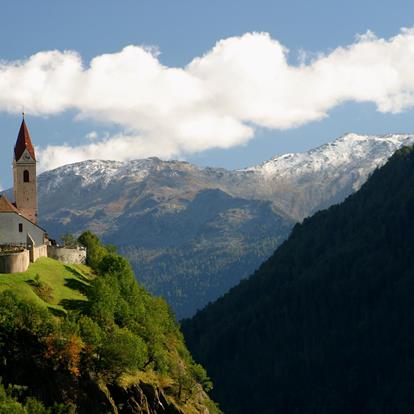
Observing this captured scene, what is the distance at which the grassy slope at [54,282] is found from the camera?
4968 inches

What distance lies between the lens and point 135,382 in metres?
123

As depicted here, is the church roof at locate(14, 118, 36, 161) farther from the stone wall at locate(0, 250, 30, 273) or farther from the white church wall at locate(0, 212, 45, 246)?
the stone wall at locate(0, 250, 30, 273)

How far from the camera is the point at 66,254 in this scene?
15550 centimetres

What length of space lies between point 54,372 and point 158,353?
2355 centimetres

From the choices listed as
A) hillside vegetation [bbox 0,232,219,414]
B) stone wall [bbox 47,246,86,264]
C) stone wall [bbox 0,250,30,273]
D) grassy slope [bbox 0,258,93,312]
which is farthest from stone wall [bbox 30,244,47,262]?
stone wall [bbox 0,250,30,273]

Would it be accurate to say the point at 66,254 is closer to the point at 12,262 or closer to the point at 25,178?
the point at 25,178

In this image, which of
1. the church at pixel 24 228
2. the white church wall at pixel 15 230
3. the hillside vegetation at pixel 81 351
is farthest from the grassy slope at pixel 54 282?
the white church wall at pixel 15 230

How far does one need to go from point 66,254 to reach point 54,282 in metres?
18.4

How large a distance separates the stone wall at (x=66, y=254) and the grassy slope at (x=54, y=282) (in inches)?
96.8

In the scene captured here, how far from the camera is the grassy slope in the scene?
126188 mm

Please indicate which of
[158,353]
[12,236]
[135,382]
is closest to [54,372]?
[135,382]

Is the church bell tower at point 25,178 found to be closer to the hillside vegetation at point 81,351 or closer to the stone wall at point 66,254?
the stone wall at point 66,254

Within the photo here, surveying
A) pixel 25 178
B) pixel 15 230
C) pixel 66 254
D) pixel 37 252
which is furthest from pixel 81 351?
pixel 25 178

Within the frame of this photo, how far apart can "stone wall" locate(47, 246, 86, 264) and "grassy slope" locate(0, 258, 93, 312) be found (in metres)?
2.46
